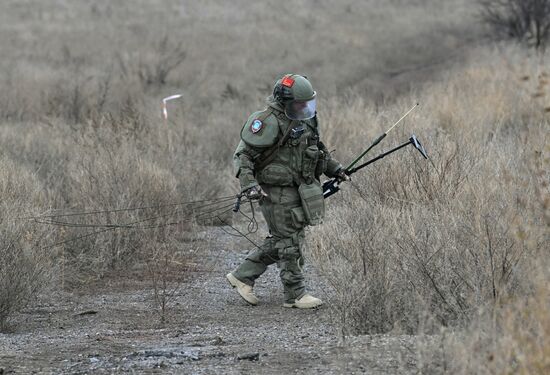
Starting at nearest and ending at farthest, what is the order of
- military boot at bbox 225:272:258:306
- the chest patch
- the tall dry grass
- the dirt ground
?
the dirt ground → the tall dry grass → the chest patch → military boot at bbox 225:272:258:306

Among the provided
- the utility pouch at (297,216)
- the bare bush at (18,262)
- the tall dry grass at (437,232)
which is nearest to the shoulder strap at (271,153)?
the utility pouch at (297,216)

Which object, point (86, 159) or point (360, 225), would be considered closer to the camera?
point (360, 225)

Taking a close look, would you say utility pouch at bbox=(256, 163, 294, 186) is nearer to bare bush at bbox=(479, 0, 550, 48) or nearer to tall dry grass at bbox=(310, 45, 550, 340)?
tall dry grass at bbox=(310, 45, 550, 340)

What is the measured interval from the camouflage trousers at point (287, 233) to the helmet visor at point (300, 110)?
1.83 ft

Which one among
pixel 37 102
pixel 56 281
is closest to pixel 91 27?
pixel 37 102

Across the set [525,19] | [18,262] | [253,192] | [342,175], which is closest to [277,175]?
[253,192]

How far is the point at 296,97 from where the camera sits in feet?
23.9

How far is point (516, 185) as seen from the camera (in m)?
7.62

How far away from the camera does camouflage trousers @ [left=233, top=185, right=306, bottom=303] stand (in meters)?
7.53

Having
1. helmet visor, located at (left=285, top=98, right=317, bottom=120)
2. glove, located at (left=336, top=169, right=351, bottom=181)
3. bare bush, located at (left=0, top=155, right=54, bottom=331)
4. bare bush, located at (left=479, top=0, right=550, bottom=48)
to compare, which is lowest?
bare bush, located at (left=479, top=0, right=550, bottom=48)

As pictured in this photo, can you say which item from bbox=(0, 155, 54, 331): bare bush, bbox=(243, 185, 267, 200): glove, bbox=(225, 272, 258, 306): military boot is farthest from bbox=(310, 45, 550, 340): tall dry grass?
bbox=(0, 155, 54, 331): bare bush

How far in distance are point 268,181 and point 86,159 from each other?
4.15 m

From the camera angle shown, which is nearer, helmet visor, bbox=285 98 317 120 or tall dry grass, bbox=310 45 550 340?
tall dry grass, bbox=310 45 550 340

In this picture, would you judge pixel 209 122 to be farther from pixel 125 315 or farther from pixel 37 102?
pixel 125 315
